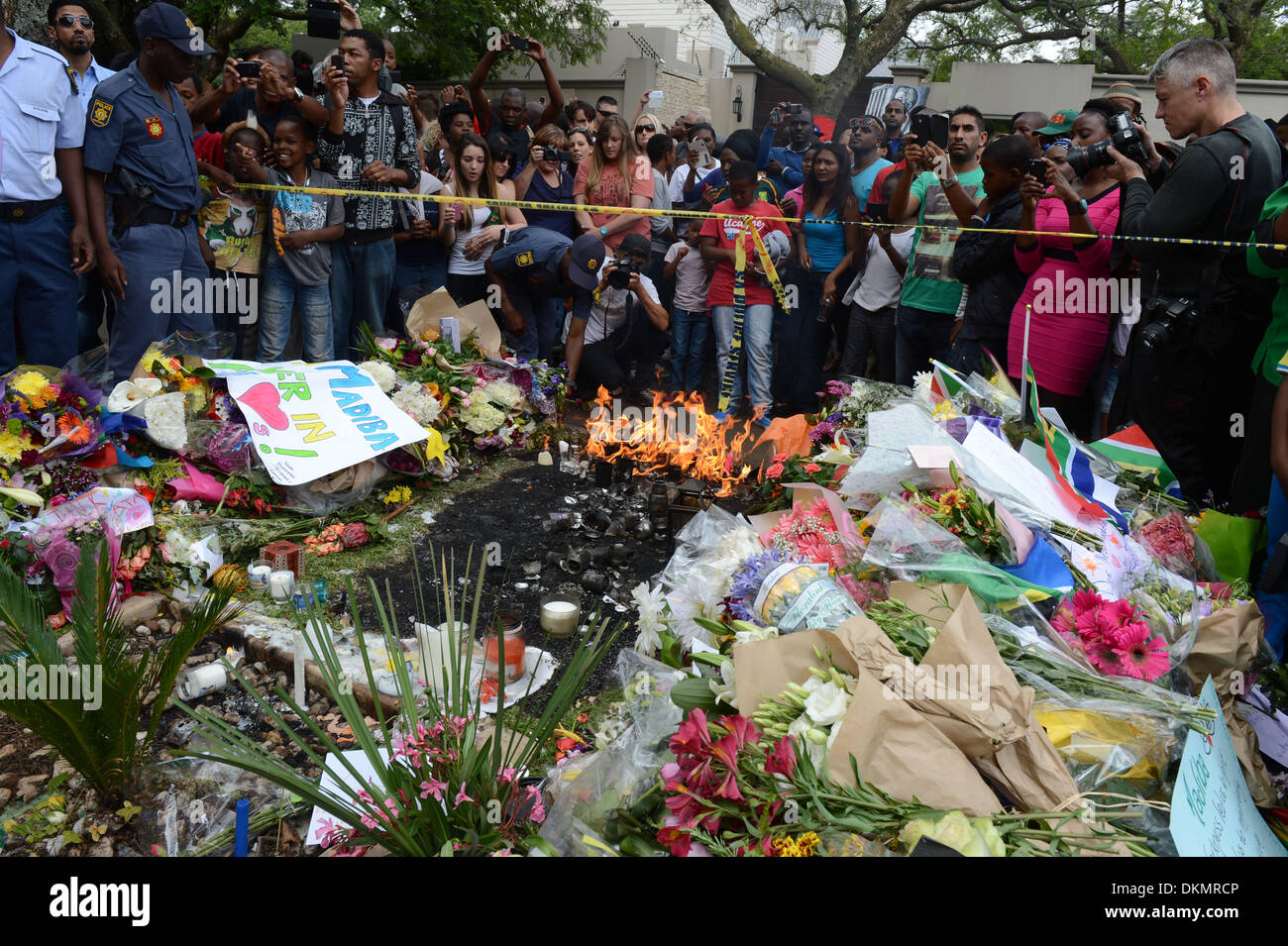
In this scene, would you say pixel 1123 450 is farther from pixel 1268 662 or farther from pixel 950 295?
pixel 950 295

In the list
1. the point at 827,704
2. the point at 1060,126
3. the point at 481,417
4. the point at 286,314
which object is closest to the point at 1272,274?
the point at 1060,126

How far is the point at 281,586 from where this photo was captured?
4.23 m

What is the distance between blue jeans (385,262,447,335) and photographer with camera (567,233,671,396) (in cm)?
113

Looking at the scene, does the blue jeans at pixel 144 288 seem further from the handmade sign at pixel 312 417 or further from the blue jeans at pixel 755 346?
the blue jeans at pixel 755 346

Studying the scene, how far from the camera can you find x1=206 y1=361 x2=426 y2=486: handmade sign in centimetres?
514

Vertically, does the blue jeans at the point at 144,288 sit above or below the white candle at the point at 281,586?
above

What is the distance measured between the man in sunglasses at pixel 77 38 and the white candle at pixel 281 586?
135 inches

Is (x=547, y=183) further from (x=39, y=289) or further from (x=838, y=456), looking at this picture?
(x=838, y=456)

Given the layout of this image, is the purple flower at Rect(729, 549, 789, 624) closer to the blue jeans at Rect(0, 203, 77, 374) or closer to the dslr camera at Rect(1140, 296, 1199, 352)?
the dslr camera at Rect(1140, 296, 1199, 352)

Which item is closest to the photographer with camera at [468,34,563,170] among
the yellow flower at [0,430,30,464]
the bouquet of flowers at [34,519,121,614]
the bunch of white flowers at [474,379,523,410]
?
the bunch of white flowers at [474,379,523,410]

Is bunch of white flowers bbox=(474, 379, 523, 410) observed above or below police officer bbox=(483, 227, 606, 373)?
below

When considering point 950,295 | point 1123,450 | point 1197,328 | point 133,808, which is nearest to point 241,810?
point 133,808

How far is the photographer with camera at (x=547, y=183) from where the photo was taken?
7.93m

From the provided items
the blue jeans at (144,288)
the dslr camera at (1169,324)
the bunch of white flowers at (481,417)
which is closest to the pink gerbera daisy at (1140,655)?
the dslr camera at (1169,324)
